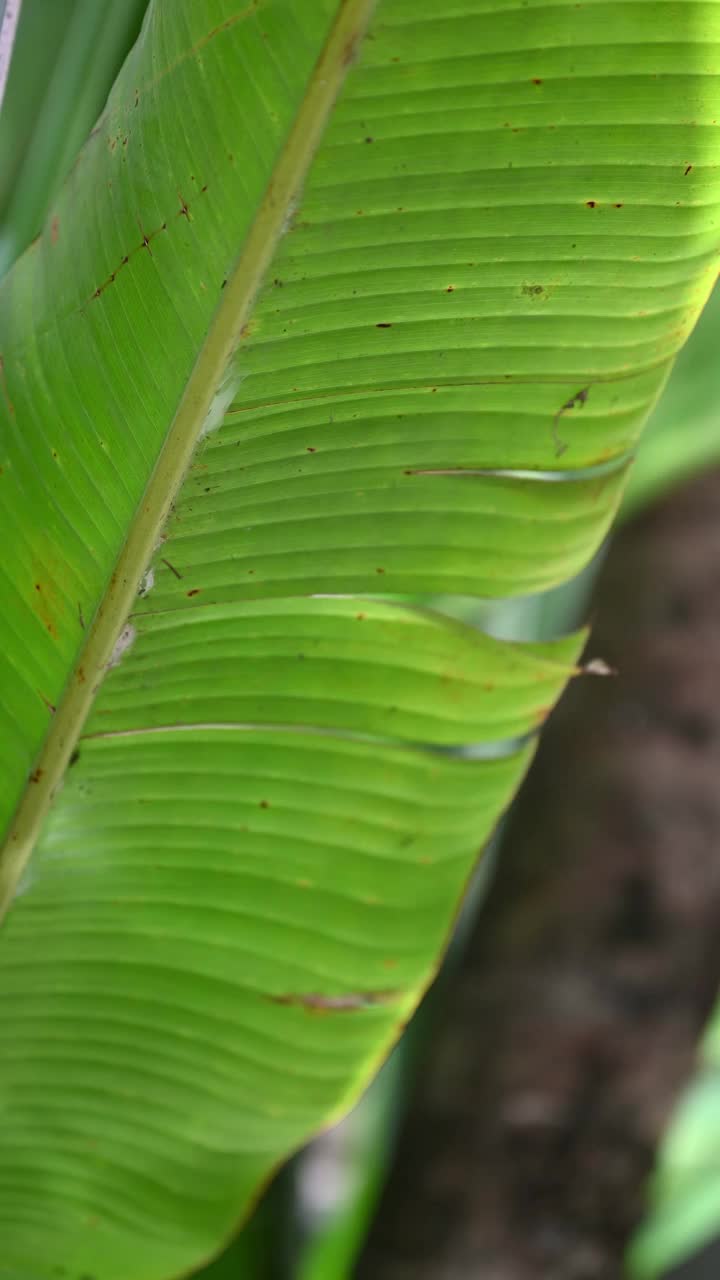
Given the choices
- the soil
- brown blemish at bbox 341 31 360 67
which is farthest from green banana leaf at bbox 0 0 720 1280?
the soil

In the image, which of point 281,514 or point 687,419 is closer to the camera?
point 281,514

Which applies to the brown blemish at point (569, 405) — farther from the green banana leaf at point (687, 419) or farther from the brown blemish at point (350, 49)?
the green banana leaf at point (687, 419)

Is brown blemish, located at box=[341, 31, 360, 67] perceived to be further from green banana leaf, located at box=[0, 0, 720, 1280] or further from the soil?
the soil

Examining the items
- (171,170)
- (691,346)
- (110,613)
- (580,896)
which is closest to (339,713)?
(110,613)

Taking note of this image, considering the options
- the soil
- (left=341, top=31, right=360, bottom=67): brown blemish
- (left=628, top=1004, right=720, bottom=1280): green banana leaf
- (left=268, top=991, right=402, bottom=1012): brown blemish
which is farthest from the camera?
(left=628, top=1004, right=720, bottom=1280): green banana leaf

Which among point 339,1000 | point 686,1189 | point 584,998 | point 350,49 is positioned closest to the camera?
point 350,49

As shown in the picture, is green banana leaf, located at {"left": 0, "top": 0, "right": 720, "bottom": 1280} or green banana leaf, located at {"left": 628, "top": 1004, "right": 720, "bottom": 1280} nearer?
green banana leaf, located at {"left": 0, "top": 0, "right": 720, "bottom": 1280}

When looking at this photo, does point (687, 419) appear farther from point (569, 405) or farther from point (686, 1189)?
point (686, 1189)

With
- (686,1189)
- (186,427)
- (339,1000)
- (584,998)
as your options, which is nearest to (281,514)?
(186,427)
